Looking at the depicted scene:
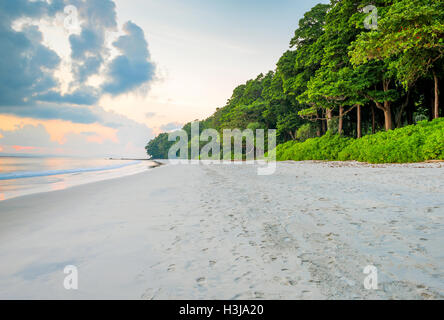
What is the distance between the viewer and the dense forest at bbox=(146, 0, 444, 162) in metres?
11.1

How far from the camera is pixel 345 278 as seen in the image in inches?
81.2

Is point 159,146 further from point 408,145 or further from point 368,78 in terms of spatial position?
point 408,145

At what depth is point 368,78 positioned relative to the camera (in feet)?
58.1

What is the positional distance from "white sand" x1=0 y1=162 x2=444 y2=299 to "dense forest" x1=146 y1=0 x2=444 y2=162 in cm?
946

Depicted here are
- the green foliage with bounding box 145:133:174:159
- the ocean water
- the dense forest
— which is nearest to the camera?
the ocean water

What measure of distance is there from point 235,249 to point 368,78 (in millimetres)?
19991

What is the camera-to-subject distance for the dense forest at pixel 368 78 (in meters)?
11.1

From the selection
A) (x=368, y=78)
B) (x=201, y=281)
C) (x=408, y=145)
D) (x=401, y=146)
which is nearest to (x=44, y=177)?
(x=201, y=281)

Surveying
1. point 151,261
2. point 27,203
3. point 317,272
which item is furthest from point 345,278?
point 27,203

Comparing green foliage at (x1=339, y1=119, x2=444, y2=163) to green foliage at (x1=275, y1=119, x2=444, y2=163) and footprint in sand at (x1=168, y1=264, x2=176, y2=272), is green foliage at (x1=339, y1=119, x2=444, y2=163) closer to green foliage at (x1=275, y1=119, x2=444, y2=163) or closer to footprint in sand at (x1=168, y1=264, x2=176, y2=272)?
green foliage at (x1=275, y1=119, x2=444, y2=163)

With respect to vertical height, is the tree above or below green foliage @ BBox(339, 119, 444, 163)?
above

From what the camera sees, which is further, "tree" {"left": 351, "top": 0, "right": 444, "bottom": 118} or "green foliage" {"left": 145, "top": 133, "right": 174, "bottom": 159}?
"green foliage" {"left": 145, "top": 133, "right": 174, "bottom": 159}

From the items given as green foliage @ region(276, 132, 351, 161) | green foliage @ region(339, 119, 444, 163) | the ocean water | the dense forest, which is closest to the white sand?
the ocean water

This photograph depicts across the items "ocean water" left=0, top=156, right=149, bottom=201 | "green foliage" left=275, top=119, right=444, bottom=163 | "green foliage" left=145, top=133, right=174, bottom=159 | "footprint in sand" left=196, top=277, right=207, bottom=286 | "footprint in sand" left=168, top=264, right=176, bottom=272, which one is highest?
"green foliage" left=145, top=133, right=174, bottom=159
